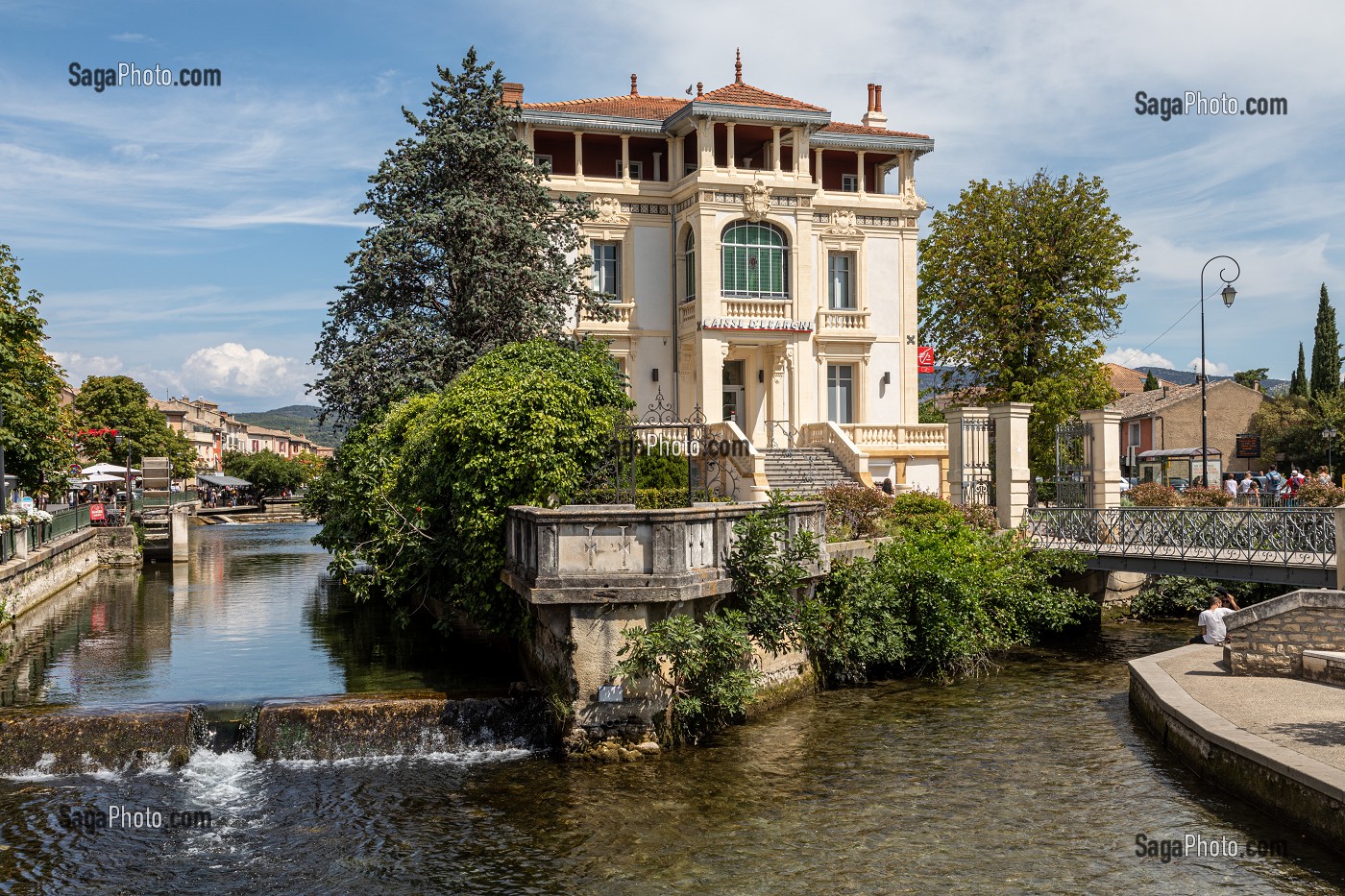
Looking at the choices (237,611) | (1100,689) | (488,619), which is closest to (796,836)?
(488,619)

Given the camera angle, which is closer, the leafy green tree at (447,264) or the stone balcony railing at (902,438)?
the leafy green tree at (447,264)

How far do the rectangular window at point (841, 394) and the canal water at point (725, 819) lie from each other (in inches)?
799

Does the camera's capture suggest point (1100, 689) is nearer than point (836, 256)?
Yes

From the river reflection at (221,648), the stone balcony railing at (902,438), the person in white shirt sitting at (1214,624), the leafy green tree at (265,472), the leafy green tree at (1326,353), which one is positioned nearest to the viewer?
the person in white shirt sitting at (1214,624)

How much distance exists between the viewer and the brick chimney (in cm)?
4050

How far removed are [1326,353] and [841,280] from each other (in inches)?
1732

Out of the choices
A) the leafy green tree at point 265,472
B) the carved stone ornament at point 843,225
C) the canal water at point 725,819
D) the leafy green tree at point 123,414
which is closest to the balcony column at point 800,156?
the carved stone ornament at point 843,225

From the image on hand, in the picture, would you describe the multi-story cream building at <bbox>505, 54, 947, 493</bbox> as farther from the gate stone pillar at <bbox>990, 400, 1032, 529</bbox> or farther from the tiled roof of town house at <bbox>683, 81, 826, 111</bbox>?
the gate stone pillar at <bbox>990, 400, 1032, 529</bbox>

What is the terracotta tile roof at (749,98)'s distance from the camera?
34.2 meters

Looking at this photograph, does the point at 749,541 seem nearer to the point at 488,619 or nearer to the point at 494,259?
the point at 488,619

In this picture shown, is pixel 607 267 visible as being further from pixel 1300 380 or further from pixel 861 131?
pixel 1300 380

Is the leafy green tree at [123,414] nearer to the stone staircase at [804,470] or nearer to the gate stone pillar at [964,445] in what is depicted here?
the stone staircase at [804,470]

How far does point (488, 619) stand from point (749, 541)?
4.52 m

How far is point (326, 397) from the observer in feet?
92.5
